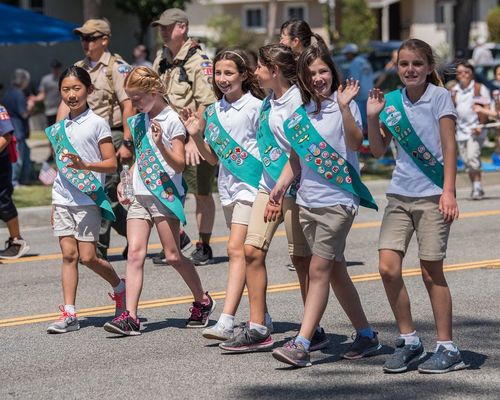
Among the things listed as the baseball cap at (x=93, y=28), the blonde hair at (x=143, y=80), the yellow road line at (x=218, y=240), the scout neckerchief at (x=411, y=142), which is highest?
the baseball cap at (x=93, y=28)

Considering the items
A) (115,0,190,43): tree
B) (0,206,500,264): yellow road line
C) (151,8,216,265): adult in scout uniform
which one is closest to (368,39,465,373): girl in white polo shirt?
(151,8,216,265): adult in scout uniform

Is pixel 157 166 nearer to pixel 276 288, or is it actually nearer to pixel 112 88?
pixel 276 288

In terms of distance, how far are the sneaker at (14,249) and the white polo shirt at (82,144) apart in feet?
12.1

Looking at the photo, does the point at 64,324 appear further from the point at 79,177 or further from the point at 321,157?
the point at 321,157

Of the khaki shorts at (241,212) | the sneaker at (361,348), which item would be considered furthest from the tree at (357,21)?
the sneaker at (361,348)

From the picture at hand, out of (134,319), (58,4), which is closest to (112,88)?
(134,319)

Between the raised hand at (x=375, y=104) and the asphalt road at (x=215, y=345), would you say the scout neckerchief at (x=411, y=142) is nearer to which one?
the raised hand at (x=375, y=104)

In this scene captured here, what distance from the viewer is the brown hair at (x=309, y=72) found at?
686cm

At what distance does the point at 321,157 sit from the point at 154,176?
1498 mm

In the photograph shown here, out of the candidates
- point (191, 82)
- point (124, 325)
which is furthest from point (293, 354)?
point (191, 82)

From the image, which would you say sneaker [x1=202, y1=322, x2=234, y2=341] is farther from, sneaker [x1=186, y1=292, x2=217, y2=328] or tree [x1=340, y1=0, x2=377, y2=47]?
tree [x1=340, y1=0, x2=377, y2=47]

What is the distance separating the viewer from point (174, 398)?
6398 mm

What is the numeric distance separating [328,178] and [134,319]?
185cm

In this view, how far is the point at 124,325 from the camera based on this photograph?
791cm
